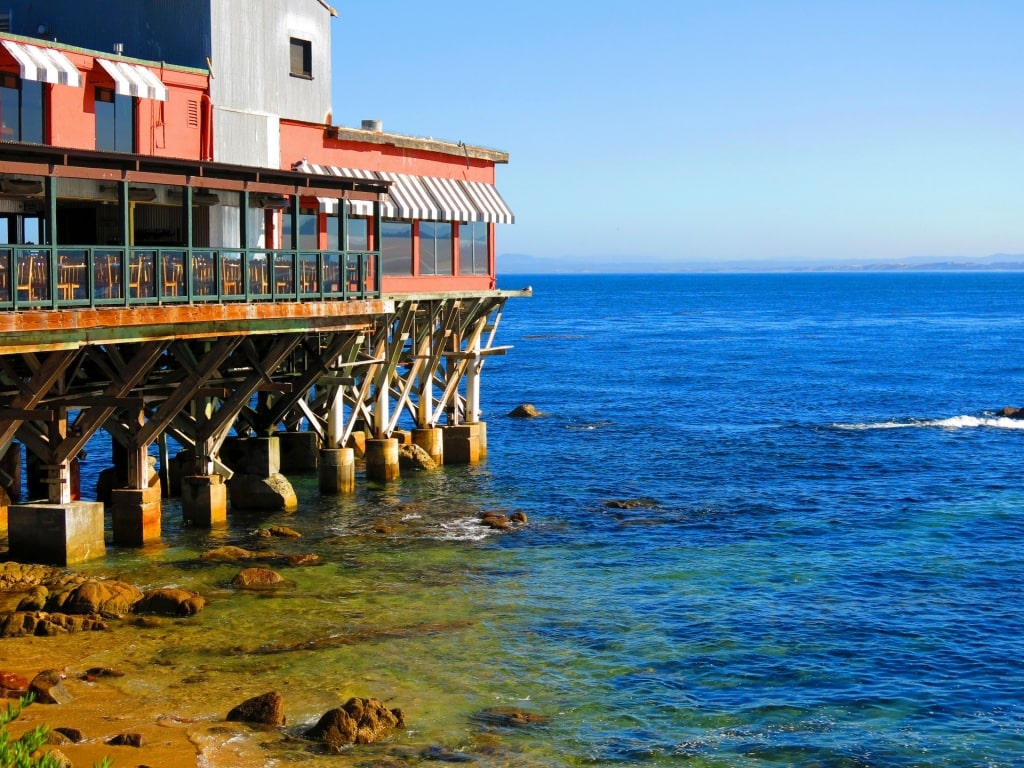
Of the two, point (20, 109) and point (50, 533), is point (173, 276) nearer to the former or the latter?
point (20, 109)

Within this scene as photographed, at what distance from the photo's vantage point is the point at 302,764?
53.7 ft

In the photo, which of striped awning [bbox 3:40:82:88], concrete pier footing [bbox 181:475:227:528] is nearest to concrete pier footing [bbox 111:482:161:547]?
concrete pier footing [bbox 181:475:227:528]

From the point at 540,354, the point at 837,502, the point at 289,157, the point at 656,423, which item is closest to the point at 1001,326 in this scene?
the point at 540,354

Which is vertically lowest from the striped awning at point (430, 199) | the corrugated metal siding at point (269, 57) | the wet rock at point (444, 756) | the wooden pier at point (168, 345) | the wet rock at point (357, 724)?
the wet rock at point (444, 756)

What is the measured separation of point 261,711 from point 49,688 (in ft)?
9.54

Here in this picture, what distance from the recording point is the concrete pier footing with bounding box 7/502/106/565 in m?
24.8

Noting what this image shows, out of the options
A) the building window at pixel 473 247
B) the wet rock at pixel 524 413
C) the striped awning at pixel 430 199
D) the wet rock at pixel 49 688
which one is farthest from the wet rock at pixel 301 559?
the wet rock at pixel 524 413

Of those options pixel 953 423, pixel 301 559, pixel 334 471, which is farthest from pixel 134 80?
pixel 953 423

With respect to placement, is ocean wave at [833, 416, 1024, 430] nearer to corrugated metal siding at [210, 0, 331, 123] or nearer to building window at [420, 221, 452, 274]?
building window at [420, 221, 452, 274]

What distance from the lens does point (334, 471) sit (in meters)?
34.5

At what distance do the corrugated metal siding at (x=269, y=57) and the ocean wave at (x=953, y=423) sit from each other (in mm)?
28101

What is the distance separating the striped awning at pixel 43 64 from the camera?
83.4ft

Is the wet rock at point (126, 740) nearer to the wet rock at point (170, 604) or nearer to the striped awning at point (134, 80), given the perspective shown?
the wet rock at point (170, 604)

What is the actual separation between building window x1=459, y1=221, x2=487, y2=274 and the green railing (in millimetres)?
6940
